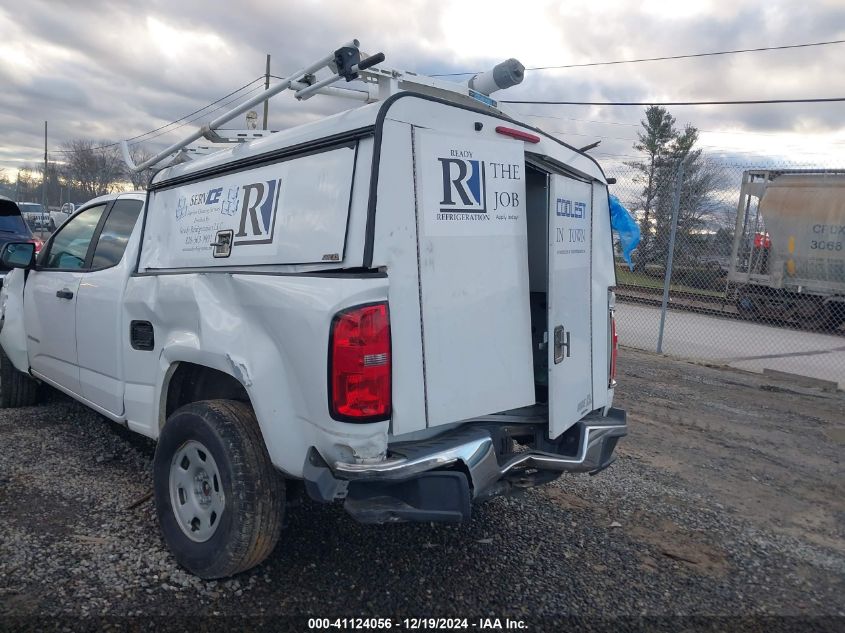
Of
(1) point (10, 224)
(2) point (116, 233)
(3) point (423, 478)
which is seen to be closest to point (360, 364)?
(3) point (423, 478)

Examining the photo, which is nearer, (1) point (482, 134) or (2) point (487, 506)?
(1) point (482, 134)

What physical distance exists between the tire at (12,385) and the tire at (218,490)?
3.19 m

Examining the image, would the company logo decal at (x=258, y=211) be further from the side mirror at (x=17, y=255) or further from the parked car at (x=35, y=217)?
the parked car at (x=35, y=217)

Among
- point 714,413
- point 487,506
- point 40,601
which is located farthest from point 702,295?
point 40,601

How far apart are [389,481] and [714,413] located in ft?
17.3

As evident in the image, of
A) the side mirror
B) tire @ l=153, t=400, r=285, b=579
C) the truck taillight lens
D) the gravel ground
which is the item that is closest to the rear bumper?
the truck taillight lens

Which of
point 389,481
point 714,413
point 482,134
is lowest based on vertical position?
point 714,413

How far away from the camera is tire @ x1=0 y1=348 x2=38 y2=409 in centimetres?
570

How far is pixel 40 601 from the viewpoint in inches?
114

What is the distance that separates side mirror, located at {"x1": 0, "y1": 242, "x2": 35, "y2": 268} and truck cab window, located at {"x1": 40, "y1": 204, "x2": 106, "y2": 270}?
0.35 feet

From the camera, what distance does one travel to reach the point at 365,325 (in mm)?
2607

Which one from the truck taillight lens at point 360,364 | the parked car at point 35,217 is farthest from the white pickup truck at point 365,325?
the parked car at point 35,217

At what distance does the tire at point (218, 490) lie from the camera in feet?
9.58

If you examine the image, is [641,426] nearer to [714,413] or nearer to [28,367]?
[714,413]
